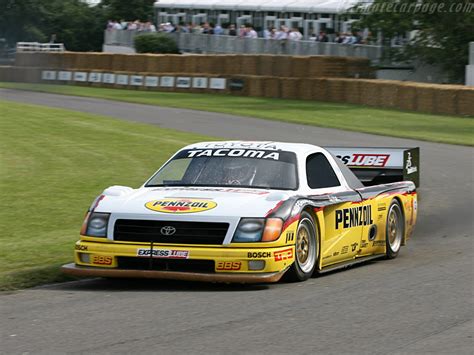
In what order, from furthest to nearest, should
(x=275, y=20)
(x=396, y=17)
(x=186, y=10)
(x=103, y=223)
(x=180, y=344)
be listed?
(x=186, y=10) → (x=275, y=20) → (x=396, y=17) → (x=103, y=223) → (x=180, y=344)

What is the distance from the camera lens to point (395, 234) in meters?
10.8

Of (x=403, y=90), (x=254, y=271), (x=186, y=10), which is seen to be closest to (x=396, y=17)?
(x=403, y=90)

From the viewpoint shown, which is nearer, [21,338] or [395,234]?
[21,338]

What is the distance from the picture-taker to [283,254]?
8352 mm

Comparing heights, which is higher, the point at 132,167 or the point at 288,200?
the point at 288,200

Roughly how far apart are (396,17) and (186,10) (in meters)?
24.1

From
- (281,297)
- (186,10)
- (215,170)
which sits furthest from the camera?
(186,10)

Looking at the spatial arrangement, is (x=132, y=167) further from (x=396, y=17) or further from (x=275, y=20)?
(x=275, y=20)

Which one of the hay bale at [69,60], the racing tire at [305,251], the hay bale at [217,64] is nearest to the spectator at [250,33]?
the hay bale at [217,64]

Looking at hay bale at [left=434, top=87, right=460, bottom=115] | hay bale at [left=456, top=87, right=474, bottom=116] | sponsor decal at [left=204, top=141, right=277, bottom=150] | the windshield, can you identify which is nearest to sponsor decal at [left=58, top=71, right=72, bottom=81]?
hay bale at [left=434, top=87, right=460, bottom=115]

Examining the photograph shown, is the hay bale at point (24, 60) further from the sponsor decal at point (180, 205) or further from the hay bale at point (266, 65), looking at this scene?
the sponsor decal at point (180, 205)

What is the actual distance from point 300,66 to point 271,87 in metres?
1.41

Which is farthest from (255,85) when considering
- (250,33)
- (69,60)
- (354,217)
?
(354,217)

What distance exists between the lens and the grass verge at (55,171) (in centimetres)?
1003
